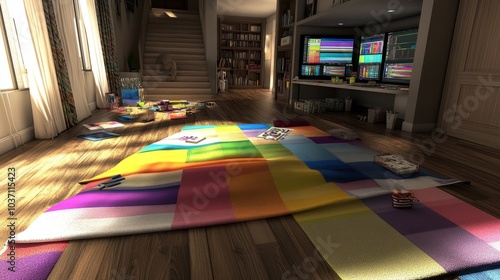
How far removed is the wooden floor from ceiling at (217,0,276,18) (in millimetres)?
6097

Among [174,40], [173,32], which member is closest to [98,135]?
[174,40]

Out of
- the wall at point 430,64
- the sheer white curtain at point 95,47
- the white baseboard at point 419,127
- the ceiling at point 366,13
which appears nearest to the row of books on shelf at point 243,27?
the ceiling at point 366,13

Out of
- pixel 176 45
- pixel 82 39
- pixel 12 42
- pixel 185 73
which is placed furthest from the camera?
pixel 176 45

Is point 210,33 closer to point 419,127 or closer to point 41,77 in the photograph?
point 41,77

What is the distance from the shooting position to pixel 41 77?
2.65 metres

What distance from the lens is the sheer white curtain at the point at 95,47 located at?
4.29 meters

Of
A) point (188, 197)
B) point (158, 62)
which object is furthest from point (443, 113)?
point (158, 62)

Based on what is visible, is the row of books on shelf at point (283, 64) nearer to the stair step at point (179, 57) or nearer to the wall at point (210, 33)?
the wall at point (210, 33)

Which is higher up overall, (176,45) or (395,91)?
(176,45)

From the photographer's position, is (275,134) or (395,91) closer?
(275,134)

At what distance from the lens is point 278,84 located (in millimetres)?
6504

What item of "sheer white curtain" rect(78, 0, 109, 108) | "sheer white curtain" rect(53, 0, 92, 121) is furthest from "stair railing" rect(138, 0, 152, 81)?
"sheer white curtain" rect(53, 0, 92, 121)

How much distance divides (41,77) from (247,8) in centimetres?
695

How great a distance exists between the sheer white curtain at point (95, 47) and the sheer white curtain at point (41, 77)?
5.66 ft
